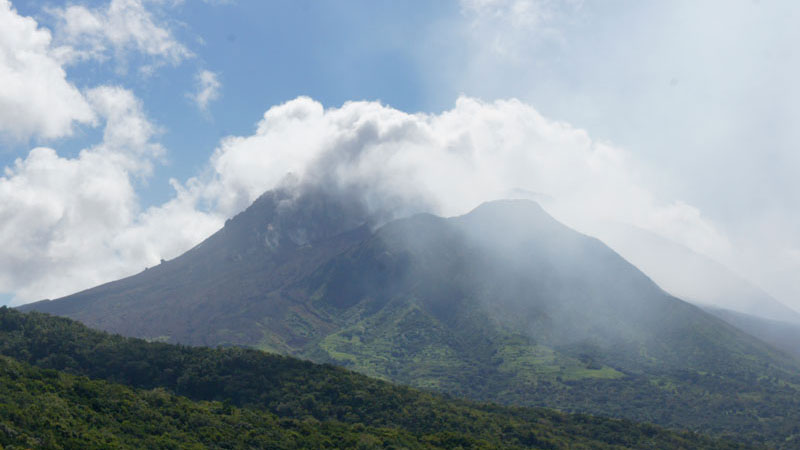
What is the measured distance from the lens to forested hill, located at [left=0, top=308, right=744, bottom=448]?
58.8 meters

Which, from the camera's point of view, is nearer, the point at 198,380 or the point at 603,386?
the point at 198,380

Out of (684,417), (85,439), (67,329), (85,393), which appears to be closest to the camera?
(85,439)

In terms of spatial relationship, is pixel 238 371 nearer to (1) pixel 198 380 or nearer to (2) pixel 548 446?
(1) pixel 198 380

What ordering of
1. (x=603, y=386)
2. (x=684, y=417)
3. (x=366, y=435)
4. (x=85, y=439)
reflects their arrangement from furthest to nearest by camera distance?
1. (x=603, y=386)
2. (x=684, y=417)
3. (x=366, y=435)
4. (x=85, y=439)

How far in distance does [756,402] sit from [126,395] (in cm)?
16091

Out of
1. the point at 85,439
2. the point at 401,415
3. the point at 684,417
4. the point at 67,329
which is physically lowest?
the point at 684,417

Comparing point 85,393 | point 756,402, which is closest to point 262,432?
point 85,393

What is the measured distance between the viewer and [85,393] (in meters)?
66.8

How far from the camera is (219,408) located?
78750 mm

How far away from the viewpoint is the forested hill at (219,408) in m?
58.8

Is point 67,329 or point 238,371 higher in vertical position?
point 67,329

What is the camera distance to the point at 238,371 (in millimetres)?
107000

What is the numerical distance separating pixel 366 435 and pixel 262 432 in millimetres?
12913

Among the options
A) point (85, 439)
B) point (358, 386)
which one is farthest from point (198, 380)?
point (85, 439)
